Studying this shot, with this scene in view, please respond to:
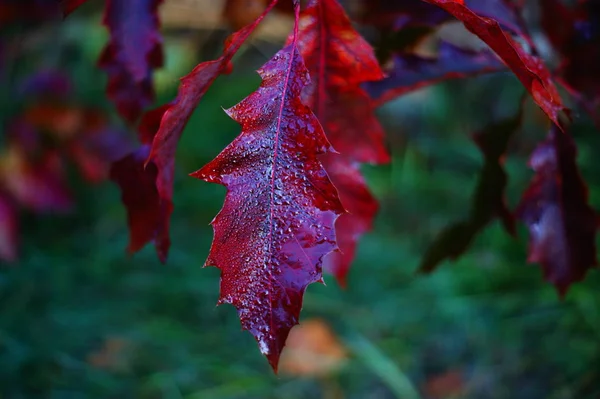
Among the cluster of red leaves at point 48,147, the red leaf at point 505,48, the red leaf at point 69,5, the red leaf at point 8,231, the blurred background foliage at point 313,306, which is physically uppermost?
the red leaf at point 505,48

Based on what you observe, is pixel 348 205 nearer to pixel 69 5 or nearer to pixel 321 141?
pixel 321 141

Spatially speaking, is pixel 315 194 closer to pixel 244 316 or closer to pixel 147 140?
pixel 244 316

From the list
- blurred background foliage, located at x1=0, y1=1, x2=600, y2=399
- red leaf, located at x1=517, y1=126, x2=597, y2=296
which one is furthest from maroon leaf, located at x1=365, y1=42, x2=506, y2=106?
blurred background foliage, located at x1=0, y1=1, x2=600, y2=399

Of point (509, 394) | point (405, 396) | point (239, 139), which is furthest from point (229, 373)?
point (239, 139)

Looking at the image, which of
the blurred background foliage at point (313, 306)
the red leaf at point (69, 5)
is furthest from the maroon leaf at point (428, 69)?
the blurred background foliage at point (313, 306)

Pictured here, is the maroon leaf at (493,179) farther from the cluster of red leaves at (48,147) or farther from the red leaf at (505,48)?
the cluster of red leaves at (48,147)

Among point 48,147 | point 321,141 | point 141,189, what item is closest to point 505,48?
point 321,141

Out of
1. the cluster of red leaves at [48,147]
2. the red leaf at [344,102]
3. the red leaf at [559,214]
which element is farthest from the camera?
the cluster of red leaves at [48,147]
